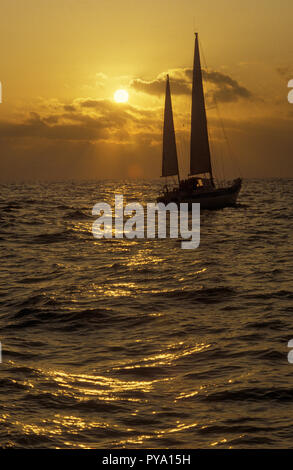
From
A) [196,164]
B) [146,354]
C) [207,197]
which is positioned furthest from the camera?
[196,164]

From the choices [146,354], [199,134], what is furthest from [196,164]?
[146,354]

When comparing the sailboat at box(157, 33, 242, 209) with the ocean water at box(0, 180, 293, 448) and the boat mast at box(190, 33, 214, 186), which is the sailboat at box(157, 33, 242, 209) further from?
the ocean water at box(0, 180, 293, 448)

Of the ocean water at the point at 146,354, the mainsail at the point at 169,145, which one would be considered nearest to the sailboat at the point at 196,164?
the mainsail at the point at 169,145

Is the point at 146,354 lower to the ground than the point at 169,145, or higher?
lower

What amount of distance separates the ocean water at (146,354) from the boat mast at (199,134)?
34914mm

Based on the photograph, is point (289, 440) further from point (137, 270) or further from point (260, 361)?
point (137, 270)

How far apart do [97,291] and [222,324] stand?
5.97 metres

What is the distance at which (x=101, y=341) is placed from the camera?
41.4ft

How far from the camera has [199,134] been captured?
59.5 meters

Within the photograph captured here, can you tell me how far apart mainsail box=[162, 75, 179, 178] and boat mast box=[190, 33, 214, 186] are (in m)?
3.20

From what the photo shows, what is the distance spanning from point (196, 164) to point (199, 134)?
3386 mm

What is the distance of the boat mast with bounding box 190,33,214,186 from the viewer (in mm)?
58938

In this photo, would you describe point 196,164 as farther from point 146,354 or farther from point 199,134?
point 146,354
